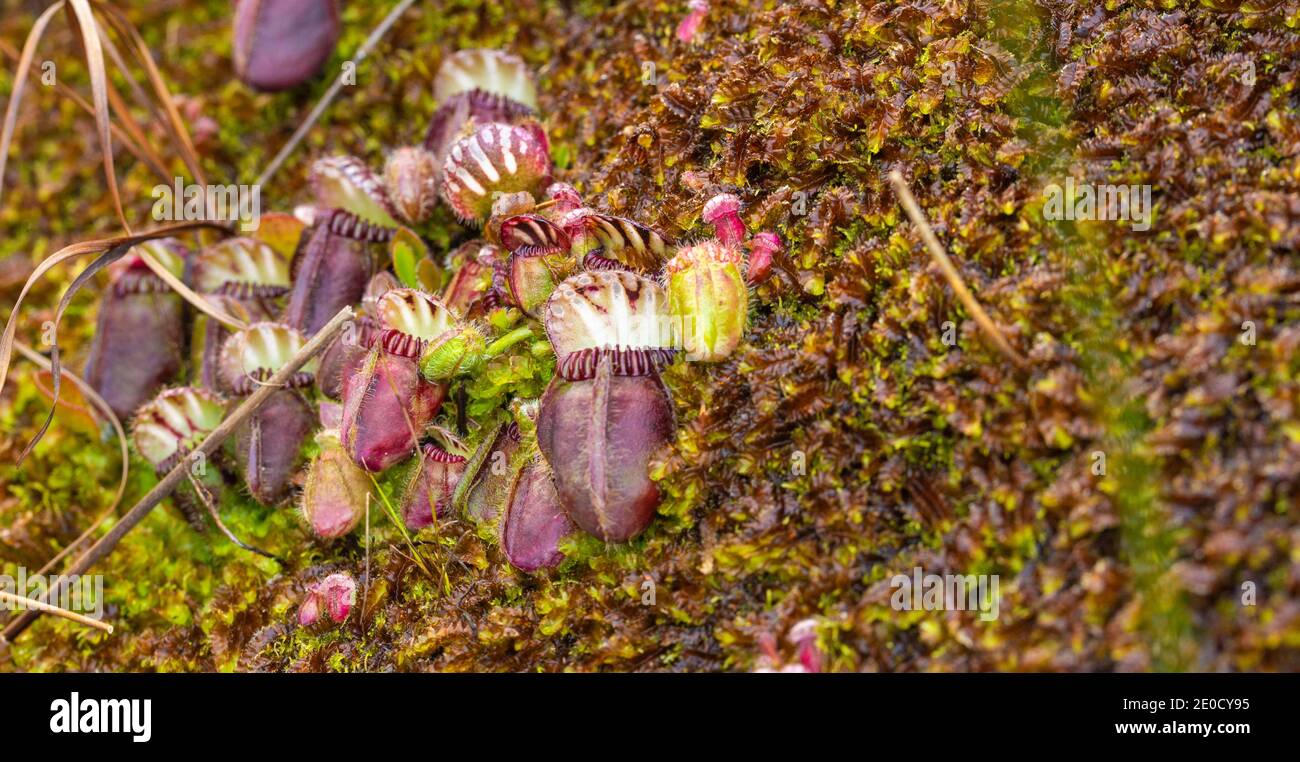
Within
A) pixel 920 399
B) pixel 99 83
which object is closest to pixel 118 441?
pixel 99 83

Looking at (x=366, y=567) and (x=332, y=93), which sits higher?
(x=332, y=93)

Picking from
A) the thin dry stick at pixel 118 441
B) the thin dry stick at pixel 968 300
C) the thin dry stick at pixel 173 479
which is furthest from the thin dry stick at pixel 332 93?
the thin dry stick at pixel 968 300

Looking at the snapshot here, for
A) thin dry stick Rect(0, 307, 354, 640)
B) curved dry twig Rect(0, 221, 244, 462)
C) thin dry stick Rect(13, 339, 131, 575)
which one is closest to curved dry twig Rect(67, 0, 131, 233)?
curved dry twig Rect(0, 221, 244, 462)

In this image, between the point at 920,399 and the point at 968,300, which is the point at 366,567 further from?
the point at 968,300

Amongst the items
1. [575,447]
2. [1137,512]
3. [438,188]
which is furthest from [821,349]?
[438,188]

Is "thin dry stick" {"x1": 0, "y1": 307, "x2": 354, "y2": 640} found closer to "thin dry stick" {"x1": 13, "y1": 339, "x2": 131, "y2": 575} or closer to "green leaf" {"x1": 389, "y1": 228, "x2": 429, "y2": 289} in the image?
"thin dry stick" {"x1": 13, "y1": 339, "x2": 131, "y2": 575}
